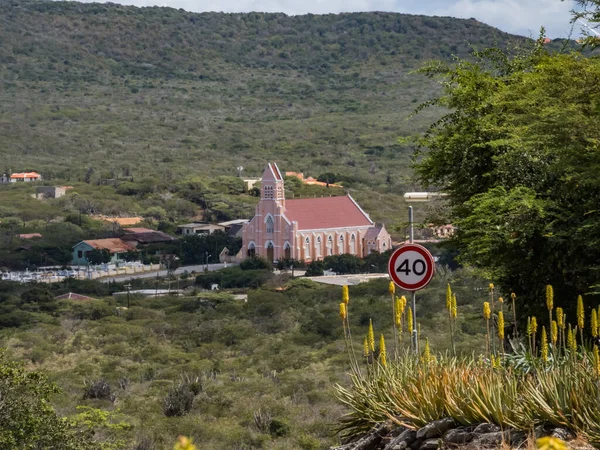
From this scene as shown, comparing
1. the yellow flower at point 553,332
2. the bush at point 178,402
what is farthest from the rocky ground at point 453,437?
the bush at point 178,402

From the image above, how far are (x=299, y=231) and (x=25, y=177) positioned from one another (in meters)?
40.7

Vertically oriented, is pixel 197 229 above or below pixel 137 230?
below

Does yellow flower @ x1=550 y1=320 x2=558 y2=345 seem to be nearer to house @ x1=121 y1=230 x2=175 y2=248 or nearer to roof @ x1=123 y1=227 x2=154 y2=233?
house @ x1=121 y1=230 x2=175 y2=248

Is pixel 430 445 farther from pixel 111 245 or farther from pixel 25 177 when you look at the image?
pixel 25 177

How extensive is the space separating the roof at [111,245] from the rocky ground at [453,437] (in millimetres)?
61906

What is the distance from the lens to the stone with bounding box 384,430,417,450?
689 centimetres

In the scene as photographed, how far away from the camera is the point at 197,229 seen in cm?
7806

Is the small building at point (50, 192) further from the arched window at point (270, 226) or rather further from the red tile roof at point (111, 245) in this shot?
the arched window at point (270, 226)

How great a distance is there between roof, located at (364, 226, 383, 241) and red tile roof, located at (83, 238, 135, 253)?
15117mm

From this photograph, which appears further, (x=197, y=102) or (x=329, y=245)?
(x=197, y=102)

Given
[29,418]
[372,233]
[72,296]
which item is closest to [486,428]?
[29,418]

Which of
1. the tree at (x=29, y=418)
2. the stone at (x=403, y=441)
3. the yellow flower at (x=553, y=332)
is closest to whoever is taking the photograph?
the stone at (x=403, y=441)

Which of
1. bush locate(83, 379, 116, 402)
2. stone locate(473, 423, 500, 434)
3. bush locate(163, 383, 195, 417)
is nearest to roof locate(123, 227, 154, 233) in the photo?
bush locate(83, 379, 116, 402)

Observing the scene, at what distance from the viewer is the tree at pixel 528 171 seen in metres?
10.9
